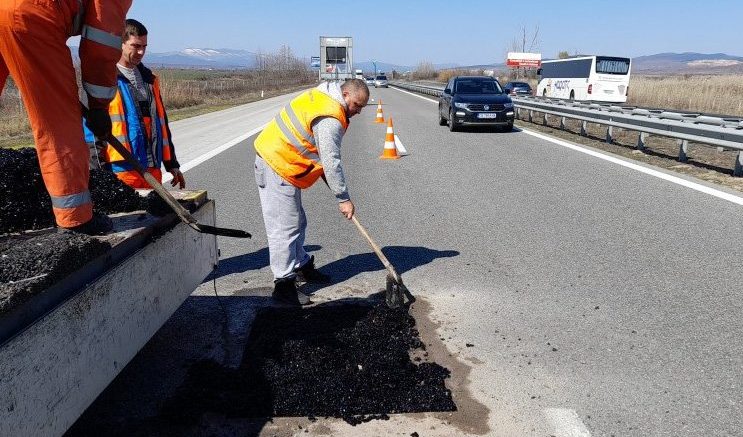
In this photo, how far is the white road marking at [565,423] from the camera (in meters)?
2.78

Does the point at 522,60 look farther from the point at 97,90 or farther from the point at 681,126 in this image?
the point at 97,90

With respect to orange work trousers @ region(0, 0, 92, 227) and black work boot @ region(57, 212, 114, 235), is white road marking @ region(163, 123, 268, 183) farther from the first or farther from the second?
orange work trousers @ region(0, 0, 92, 227)

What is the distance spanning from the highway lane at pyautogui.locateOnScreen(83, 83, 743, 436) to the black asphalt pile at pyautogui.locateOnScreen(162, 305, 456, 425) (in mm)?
129

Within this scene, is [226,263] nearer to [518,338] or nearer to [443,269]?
[443,269]

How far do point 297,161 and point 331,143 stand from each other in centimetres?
35

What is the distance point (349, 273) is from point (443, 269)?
81 centimetres

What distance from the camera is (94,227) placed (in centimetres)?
278

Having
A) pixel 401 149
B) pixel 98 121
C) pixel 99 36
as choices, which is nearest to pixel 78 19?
pixel 99 36

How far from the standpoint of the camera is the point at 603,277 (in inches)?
188

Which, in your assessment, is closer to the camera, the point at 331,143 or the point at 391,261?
the point at 331,143

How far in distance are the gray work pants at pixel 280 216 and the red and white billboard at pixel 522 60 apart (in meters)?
67.9

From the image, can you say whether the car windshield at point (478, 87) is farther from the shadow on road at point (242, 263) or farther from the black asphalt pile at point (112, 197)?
the black asphalt pile at point (112, 197)

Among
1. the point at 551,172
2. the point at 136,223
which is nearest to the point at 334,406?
the point at 136,223

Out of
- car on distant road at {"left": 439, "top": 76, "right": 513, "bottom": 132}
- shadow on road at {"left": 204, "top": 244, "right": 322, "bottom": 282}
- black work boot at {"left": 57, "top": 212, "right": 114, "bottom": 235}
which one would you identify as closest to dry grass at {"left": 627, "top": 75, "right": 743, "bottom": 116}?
car on distant road at {"left": 439, "top": 76, "right": 513, "bottom": 132}
